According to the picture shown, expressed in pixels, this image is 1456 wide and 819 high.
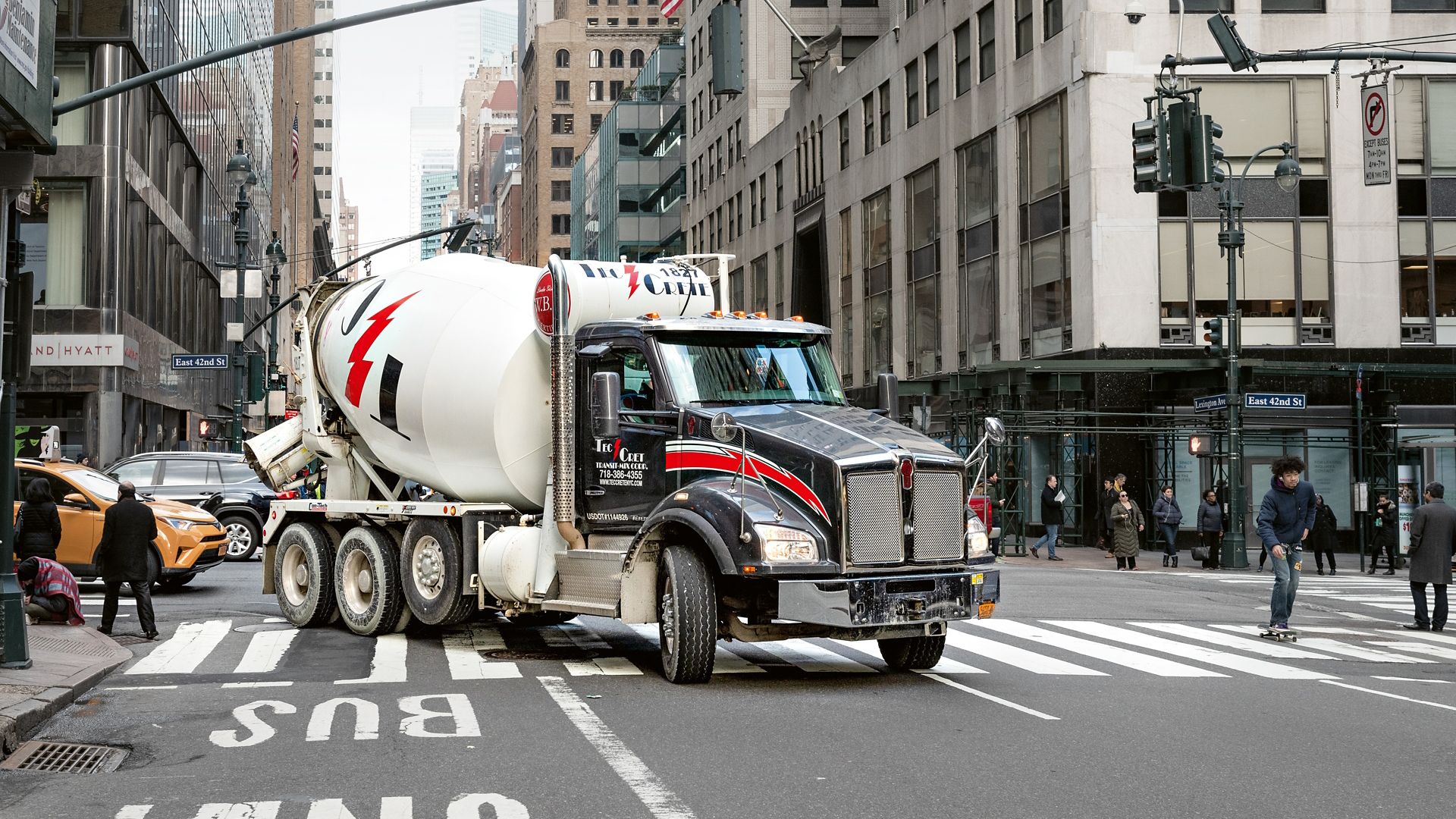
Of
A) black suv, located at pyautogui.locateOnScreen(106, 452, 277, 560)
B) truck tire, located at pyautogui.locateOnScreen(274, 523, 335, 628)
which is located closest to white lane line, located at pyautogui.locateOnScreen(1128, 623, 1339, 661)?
truck tire, located at pyautogui.locateOnScreen(274, 523, 335, 628)

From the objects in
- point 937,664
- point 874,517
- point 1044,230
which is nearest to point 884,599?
point 874,517

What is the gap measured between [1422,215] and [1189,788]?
106ft

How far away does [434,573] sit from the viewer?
14648mm

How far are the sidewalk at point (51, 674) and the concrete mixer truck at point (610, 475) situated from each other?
2357 mm

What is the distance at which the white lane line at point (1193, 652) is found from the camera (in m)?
13.6

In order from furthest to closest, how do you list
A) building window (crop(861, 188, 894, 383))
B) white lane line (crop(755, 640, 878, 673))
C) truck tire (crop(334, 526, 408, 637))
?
building window (crop(861, 188, 894, 383))
truck tire (crop(334, 526, 408, 637))
white lane line (crop(755, 640, 878, 673))

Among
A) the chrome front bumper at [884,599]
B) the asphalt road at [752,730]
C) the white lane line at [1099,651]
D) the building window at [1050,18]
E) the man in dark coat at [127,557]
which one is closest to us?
the asphalt road at [752,730]

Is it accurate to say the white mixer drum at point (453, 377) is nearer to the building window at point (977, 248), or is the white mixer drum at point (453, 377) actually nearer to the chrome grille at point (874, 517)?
the chrome grille at point (874, 517)

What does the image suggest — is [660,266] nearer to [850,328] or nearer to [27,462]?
[27,462]

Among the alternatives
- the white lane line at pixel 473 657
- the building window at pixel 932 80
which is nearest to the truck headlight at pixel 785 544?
the white lane line at pixel 473 657

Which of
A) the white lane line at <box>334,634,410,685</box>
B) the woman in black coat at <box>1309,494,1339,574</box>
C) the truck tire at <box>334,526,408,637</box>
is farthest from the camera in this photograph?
the woman in black coat at <box>1309,494,1339,574</box>

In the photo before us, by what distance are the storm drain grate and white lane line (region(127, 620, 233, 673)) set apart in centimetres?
356

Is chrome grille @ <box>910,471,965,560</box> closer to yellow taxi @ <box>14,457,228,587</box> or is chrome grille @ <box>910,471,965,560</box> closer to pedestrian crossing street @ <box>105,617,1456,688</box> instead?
pedestrian crossing street @ <box>105,617,1456,688</box>

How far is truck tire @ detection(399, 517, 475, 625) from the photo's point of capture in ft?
46.8
